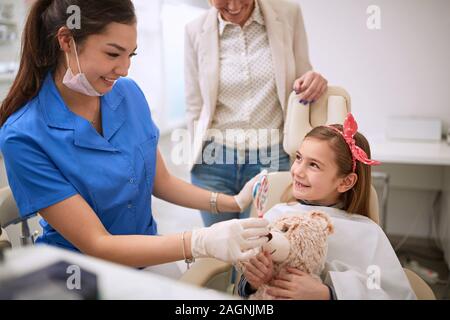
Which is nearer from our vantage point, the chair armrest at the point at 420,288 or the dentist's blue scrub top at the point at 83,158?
the chair armrest at the point at 420,288

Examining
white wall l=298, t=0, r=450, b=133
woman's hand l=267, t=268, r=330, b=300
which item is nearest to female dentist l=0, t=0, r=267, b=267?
woman's hand l=267, t=268, r=330, b=300

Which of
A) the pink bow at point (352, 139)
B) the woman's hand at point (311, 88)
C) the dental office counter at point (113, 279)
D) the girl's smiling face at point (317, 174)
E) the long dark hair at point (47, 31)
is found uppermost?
the long dark hair at point (47, 31)

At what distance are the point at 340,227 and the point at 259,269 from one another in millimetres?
283

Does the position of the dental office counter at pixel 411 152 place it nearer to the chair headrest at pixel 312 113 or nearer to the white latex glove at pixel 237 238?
the chair headrest at pixel 312 113

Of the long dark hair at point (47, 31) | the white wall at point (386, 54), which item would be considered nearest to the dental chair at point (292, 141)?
the white wall at point (386, 54)

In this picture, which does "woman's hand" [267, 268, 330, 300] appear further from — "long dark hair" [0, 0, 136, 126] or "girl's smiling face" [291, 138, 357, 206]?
"long dark hair" [0, 0, 136, 126]

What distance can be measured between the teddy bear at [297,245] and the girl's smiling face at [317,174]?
0.18 m

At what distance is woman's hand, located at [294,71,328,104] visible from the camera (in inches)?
38.4

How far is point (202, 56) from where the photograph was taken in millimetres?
1143

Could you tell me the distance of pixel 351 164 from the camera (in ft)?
3.21

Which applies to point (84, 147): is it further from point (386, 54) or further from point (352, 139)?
point (386, 54)

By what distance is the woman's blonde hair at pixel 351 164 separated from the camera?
0.96 m
